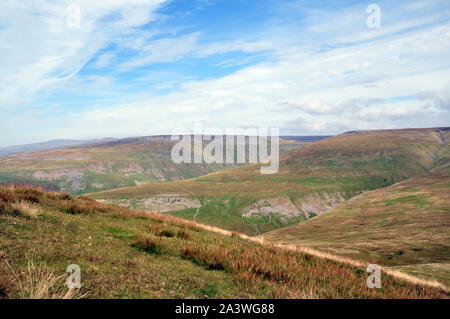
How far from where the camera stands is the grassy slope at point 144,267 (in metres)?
6.28

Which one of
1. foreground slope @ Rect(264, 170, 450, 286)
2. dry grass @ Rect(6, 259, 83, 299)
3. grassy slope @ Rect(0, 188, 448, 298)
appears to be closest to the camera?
dry grass @ Rect(6, 259, 83, 299)

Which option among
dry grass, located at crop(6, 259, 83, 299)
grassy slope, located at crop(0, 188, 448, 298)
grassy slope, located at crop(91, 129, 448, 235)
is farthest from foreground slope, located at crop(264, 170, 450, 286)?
grassy slope, located at crop(91, 129, 448, 235)

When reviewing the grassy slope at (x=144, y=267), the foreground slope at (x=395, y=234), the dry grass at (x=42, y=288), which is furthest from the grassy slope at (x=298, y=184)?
the dry grass at (x=42, y=288)

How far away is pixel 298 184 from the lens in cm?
14825

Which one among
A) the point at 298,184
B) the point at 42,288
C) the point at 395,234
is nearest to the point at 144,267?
the point at 42,288

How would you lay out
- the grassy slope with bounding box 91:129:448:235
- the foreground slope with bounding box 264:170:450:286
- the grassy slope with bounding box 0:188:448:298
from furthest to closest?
the grassy slope with bounding box 91:129:448:235, the foreground slope with bounding box 264:170:450:286, the grassy slope with bounding box 0:188:448:298

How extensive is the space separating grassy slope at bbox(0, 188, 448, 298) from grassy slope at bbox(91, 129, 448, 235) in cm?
9822

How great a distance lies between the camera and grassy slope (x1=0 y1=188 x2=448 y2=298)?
628 cm

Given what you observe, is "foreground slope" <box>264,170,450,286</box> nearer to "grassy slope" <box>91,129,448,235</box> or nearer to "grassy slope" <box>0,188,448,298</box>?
"grassy slope" <box>0,188,448,298</box>
